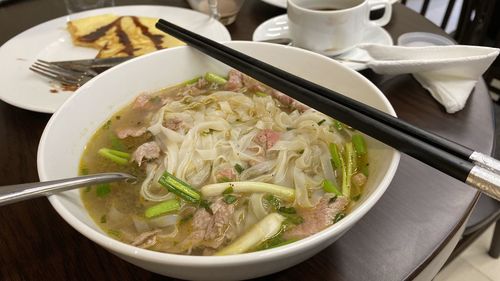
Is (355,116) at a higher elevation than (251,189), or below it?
higher

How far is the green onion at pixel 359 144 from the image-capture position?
1.04 meters

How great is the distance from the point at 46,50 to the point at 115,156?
91 centimetres

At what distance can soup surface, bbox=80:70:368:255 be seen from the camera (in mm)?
892

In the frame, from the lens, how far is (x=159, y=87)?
53.6 inches

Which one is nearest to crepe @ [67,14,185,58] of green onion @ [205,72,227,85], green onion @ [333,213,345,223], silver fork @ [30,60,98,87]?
silver fork @ [30,60,98,87]

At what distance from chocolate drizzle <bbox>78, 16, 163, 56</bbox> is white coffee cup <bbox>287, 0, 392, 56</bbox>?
56 centimetres

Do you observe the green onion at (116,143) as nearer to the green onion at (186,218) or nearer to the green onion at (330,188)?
the green onion at (186,218)

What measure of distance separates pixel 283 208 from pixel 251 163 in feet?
0.53

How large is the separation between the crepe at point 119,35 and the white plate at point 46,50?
0.04m

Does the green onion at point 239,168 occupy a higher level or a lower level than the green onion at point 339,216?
lower

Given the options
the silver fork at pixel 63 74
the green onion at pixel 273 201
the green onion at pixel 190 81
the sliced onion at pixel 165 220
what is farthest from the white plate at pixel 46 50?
the green onion at pixel 273 201

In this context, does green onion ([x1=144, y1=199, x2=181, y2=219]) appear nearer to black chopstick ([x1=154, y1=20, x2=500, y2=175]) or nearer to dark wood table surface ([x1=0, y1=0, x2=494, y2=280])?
dark wood table surface ([x1=0, y1=0, x2=494, y2=280])

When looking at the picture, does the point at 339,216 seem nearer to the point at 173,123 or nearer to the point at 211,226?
the point at 211,226

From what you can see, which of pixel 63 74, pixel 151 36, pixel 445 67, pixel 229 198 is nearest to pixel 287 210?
pixel 229 198
